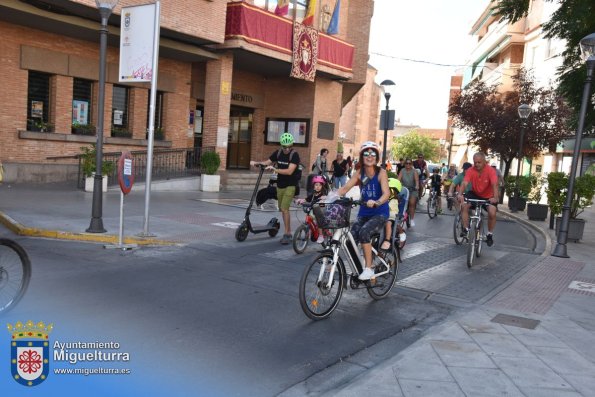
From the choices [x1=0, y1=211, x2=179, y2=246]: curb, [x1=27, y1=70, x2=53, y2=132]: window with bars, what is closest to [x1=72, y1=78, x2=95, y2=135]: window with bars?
[x1=27, y1=70, x2=53, y2=132]: window with bars

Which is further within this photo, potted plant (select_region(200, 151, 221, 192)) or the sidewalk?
potted plant (select_region(200, 151, 221, 192))

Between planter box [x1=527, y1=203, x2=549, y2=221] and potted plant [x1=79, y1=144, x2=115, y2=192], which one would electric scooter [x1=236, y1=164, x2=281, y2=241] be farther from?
planter box [x1=527, y1=203, x2=549, y2=221]

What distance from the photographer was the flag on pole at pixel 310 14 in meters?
21.3

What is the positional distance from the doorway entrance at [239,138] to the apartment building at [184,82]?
2.1 inches

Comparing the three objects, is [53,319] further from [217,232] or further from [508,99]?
[508,99]

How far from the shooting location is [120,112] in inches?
762

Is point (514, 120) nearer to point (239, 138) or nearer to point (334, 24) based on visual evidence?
point (334, 24)

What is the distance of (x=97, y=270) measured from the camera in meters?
6.74

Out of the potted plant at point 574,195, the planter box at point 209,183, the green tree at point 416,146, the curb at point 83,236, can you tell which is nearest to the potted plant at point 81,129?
the planter box at point 209,183

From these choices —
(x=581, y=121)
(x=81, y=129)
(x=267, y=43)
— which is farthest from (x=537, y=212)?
(x=81, y=129)

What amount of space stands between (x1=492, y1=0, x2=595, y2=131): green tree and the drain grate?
24.0ft

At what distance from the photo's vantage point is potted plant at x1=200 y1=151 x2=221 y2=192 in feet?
60.3

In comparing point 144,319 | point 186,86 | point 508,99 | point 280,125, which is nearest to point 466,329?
point 144,319

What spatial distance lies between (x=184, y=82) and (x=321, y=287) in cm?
1726
